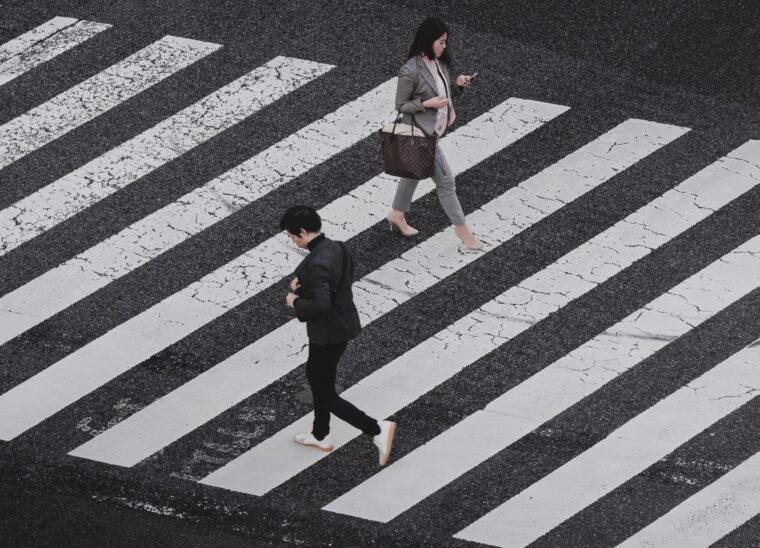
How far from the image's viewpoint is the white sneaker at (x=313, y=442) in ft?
29.7

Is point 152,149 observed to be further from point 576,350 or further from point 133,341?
point 576,350

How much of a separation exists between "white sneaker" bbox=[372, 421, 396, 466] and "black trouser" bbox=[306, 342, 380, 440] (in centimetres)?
4

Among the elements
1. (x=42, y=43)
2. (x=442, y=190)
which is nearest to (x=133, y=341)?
(x=442, y=190)

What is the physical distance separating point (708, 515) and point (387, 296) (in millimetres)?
2924

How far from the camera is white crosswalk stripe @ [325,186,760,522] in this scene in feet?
29.1

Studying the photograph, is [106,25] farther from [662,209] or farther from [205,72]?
[662,209]

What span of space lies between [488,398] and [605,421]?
0.79 m

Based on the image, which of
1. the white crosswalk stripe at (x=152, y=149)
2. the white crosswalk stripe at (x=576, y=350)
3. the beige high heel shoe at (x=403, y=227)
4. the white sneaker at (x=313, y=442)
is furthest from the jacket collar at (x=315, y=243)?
the white crosswalk stripe at (x=152, y=149)

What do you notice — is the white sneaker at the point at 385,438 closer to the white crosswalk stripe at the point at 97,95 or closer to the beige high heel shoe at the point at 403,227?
the beige high heel shoe at the point at 403,227

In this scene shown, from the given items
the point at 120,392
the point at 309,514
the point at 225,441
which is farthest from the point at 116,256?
the point at 309,514

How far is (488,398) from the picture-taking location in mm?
9391

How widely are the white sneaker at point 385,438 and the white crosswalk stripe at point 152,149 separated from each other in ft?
11.8

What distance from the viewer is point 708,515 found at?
8469 millimetres

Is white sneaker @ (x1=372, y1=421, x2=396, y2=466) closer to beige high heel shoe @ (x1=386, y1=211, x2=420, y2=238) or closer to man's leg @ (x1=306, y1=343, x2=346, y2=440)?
man's leg @ (x1=306, y1=343, x2=346, y2=440)
